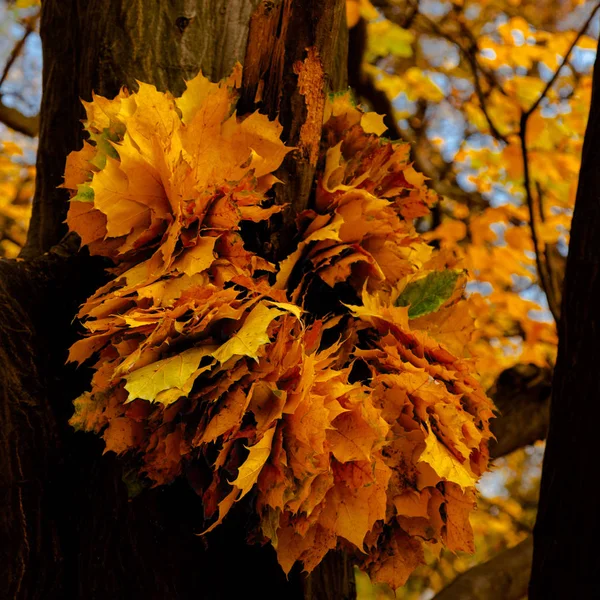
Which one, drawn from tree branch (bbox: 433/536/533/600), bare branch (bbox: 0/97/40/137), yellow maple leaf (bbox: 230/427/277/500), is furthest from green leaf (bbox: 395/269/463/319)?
bare branch (bbox: 0/97/40/137)

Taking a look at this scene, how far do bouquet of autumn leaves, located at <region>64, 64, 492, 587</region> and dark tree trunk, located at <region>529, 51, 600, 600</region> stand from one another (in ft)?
0.52

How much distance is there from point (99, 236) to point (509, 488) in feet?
25.6

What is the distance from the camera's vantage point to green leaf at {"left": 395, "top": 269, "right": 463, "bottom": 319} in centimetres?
128

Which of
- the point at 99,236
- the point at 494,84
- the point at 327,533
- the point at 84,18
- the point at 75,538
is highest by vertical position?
the point at 494,84

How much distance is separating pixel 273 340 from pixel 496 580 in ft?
4.97

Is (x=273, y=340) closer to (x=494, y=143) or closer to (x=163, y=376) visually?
(x=163, y=376)

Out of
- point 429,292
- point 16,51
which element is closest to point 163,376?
point 429,292

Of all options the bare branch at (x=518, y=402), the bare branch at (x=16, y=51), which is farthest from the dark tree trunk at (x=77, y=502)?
the bare branch at (x=16, y=51)

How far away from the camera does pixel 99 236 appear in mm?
1218

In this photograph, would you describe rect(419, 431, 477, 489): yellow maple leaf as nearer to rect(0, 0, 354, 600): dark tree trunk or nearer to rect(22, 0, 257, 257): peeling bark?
rect(0, 0, 354, 600): dark tree trunk

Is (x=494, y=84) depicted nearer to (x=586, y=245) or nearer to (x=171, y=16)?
(x=171, y=16)

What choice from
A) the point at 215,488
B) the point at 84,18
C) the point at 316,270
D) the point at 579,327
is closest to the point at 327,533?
the point at 215,488

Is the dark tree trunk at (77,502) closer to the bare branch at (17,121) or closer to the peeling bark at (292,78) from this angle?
the peeling bark at (292,78)

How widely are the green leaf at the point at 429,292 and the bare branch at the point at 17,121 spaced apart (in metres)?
2.69
